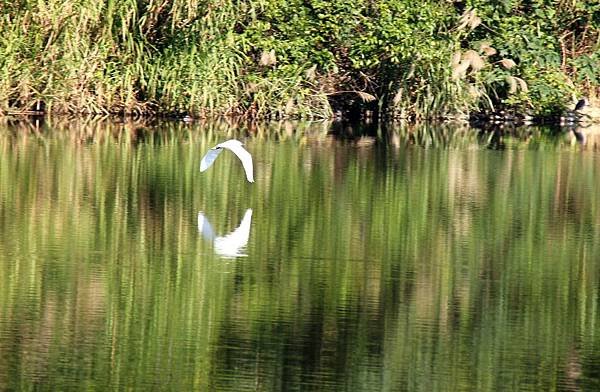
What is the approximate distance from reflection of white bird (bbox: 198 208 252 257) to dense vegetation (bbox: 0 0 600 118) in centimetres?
1023

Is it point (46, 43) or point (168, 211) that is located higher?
point (46, 43)

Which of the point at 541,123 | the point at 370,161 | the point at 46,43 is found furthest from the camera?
the point at 541,123

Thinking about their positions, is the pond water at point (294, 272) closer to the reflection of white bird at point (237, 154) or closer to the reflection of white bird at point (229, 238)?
the reflection of white bird at point (229, 238)

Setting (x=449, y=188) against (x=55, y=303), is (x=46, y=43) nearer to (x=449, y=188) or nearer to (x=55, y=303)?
(x=449, y=188)

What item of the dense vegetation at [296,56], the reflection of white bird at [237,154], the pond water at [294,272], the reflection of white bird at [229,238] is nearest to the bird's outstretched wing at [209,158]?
the reflection of white bird at [237,154]

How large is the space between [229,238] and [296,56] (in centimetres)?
1307

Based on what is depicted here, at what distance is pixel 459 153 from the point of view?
19031 millimetres

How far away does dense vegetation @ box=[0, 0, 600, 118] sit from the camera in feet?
72.3

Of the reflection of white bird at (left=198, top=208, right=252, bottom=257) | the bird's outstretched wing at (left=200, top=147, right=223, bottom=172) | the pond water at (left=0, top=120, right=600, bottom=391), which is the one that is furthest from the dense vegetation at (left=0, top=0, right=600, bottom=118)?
the reflection of white bird at (left=198, top=208, right=252, bottom=257)

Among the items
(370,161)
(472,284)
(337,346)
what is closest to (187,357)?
(337,346)

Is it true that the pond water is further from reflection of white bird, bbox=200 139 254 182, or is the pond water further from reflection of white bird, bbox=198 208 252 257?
reflection of white bird, bbox=200 139 254 182

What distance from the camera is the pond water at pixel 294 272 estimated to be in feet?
24.1

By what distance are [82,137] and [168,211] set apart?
691 cm

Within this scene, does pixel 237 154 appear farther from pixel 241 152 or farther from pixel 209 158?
pixel 209 158
